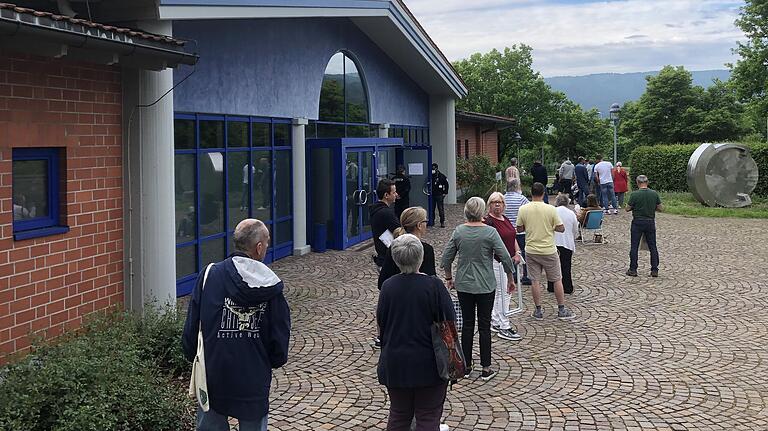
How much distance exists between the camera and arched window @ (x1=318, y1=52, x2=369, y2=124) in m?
16.2

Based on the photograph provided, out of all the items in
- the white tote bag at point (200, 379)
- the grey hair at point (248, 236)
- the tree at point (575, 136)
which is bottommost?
the white tote bag at point (200, 379)

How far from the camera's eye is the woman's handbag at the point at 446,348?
15.2 ft

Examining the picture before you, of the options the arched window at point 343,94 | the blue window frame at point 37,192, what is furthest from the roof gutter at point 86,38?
the arched window at point 343,94

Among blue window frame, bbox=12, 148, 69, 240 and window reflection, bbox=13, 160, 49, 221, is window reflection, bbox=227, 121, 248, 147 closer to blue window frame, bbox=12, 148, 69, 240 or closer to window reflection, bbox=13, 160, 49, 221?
blue window frame, bbox=12, 148, 69, 240

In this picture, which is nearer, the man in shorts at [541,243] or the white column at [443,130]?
the man in shorts at [541,243]

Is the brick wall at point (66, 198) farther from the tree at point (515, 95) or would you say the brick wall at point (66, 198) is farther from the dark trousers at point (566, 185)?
the tree at point (515, 95)

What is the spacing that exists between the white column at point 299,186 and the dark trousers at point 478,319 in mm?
8280

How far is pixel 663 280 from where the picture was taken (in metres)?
12.2

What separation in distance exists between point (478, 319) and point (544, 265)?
8.48ft

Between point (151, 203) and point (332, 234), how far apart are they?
24.1 ft

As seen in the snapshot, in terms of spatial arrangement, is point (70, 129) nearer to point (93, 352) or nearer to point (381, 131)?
point (93, 352)

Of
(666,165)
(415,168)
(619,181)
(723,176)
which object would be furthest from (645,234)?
(666,165)

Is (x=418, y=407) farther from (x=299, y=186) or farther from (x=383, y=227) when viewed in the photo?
(x=299, y=186)

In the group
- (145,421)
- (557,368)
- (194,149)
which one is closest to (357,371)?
(557,368)
